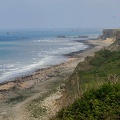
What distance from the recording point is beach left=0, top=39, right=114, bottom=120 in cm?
2672

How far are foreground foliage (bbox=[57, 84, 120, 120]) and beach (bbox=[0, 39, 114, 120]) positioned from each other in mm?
4774

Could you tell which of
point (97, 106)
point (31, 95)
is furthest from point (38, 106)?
point (97, 106)

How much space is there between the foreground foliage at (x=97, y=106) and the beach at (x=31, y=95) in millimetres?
4774

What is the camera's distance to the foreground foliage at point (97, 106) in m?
13.1

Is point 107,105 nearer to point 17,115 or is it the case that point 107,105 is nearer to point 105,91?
point 105,91

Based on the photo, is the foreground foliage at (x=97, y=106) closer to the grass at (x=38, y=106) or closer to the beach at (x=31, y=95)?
the beach at (x=31, y=95)

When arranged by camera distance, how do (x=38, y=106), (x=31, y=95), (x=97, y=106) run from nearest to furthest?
(x=97, y=106)
(x=38, y=106)
(x=31, y=95)

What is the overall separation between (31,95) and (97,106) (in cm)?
2173

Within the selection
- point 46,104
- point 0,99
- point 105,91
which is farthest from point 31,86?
point 105,91

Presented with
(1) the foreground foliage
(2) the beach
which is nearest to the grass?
(2) the beach

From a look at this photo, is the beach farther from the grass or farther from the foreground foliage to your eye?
the foreground foliage

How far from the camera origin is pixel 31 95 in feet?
114

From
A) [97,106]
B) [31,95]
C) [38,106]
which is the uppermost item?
[97,106]

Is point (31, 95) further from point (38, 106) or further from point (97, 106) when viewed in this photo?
point (97, 106)
